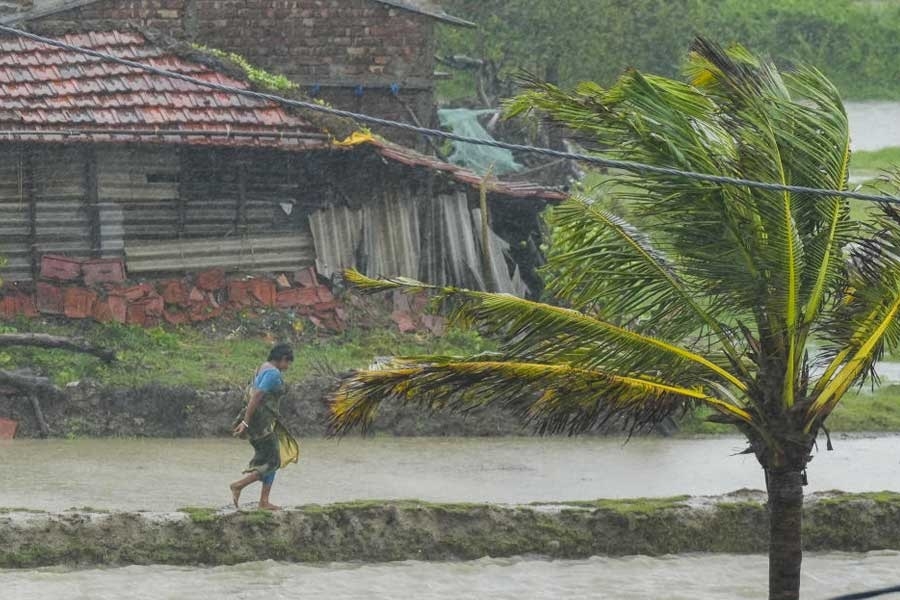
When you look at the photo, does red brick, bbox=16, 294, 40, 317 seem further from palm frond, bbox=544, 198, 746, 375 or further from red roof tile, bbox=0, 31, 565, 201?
palm frond, bbox=544, 198, 746, 375

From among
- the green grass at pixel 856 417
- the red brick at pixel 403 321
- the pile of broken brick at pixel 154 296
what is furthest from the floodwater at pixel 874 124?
the pile of broken brick at pixel 154 296

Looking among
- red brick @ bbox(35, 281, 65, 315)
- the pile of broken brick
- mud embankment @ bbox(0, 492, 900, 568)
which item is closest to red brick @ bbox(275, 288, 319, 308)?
the pile of broken brick

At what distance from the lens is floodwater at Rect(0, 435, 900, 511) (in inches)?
547

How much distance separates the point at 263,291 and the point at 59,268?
231 centimetres

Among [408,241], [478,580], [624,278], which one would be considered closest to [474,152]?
[408,241]

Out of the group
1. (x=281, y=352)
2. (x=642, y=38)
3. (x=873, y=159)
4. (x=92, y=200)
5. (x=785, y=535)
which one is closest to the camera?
(x=785, y=535)

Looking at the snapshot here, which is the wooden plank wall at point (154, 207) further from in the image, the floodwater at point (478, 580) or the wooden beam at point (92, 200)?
the floodwater at point (478, 580)

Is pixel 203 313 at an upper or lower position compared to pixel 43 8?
lower

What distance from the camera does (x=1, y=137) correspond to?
17.8m

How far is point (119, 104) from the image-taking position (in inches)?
742

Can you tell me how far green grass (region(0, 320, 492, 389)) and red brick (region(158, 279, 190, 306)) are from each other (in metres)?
0.45

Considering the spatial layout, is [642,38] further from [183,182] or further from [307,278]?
[183,182]

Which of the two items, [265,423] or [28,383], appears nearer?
[265,423]

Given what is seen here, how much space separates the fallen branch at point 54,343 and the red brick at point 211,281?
2423 mm
